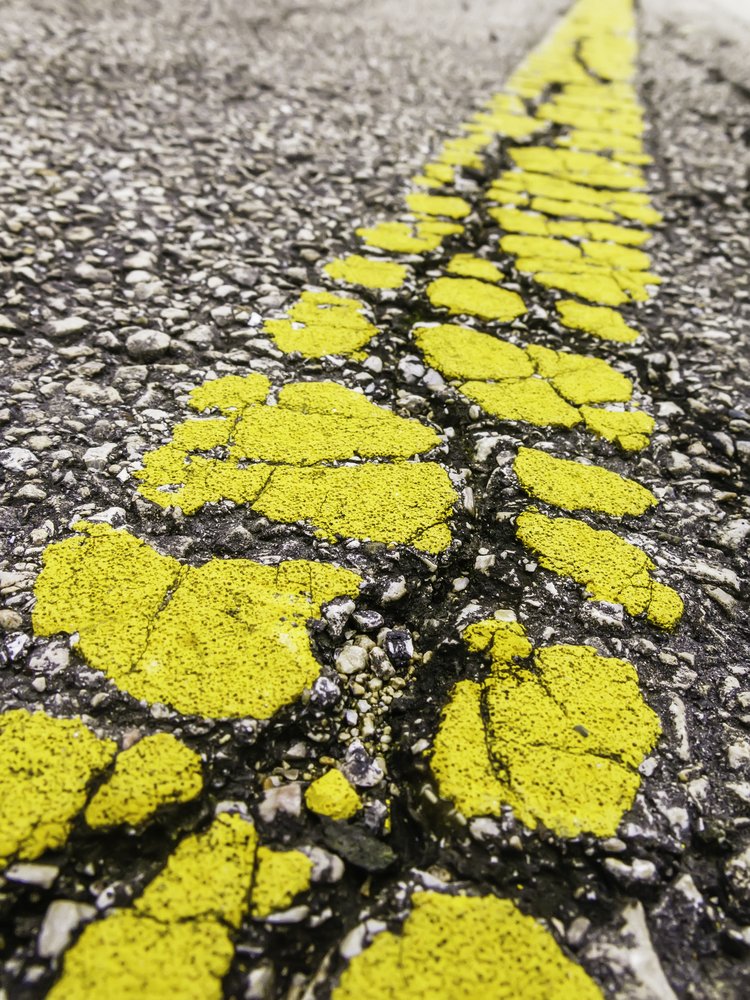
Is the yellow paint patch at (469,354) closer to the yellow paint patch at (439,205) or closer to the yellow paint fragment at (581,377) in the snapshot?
the yellow paint fragment at (581,377)

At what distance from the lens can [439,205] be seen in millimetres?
4293

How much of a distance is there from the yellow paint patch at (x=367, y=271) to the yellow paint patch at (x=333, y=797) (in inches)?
97.9

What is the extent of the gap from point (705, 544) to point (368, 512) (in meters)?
1.10

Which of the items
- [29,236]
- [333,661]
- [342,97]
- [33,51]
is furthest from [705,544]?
[33,51]

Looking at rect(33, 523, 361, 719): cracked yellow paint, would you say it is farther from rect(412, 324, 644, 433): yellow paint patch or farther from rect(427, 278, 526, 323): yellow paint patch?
rect(427, 278, 526, 323): yellow paint patch

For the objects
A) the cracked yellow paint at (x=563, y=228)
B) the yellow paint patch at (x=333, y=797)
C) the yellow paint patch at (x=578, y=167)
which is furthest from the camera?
the yellow paint patch at (x=578, y=167)

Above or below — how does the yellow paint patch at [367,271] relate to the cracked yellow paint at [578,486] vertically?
above

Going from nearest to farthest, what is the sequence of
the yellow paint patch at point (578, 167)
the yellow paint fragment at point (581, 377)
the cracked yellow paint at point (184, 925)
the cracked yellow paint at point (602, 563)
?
the cracked yellow paint at point (184, 925)
the cracked yellow paint at point (602, 563)
the yellow paint fragment at point (581, 377)
the yellow paint patch at point (578, 167)

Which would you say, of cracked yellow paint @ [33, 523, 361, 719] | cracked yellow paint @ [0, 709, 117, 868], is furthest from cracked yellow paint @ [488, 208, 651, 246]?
cracked yellow paint @ [0, 709, 117, 868]

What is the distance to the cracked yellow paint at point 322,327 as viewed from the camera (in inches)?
114

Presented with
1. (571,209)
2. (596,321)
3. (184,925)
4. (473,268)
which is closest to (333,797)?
(184,925)

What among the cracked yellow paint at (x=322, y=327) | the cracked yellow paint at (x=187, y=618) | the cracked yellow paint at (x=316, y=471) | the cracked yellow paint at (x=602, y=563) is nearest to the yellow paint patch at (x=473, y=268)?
the cracked yellow paint at (x=322, y=327)

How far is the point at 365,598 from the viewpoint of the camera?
1.92m

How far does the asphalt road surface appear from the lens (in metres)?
1.32
